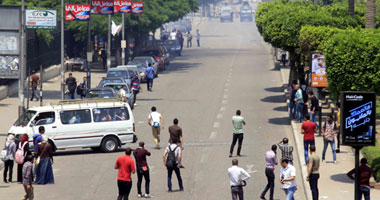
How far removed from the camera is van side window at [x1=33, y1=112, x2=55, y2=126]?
92.7 ft

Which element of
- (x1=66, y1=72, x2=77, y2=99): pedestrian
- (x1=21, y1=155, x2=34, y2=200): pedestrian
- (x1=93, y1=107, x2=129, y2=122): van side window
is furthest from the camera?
(x1=66, y1=72, x2=77, y2=99): pedestrian

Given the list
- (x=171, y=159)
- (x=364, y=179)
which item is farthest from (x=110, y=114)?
(x=364, y=179)

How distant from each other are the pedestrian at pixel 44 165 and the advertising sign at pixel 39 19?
555 inches

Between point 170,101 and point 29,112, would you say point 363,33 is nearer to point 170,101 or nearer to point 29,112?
point 29,112

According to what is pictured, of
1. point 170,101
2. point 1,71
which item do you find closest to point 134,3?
point 170,101

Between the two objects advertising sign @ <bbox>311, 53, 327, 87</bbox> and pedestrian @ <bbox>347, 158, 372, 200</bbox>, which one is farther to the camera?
advertising sign @ <bbox>311, 53, 327, 87</bbox>

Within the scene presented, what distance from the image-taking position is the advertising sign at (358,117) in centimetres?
1844

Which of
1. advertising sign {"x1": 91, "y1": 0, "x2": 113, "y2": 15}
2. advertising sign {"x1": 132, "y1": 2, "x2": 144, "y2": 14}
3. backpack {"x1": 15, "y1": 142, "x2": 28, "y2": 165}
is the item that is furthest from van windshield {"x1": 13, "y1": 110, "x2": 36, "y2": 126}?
advertising sign {"x1": 132, "y1": 2, "x2": 144, "y2": 14}

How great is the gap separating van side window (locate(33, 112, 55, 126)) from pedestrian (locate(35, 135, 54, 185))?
4.57m

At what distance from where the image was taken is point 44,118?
1117 inches

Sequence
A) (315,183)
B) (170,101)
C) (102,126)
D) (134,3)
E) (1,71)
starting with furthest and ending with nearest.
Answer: (134,3) < (170,101) < (1,71) < (102,126) < (315,183)

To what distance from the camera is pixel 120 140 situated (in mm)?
28750

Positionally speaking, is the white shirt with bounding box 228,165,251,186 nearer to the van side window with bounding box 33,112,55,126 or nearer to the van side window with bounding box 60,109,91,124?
the van side window with bounding box 60,109,91,124

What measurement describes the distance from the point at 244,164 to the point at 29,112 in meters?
7.85
